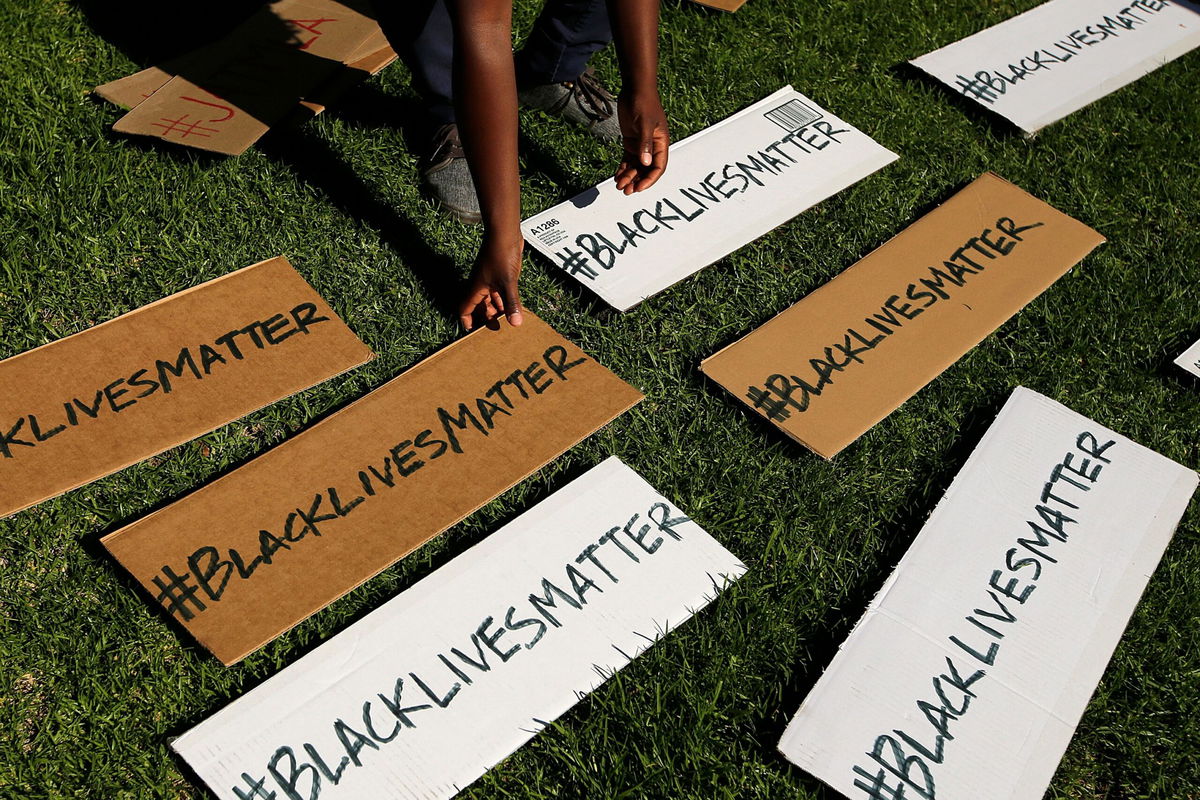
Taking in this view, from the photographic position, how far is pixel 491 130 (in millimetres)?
1596

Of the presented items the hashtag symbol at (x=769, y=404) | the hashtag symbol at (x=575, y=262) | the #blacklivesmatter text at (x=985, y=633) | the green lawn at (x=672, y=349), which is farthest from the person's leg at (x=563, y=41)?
the #blacklivesmatter text at (x=985, y=633)

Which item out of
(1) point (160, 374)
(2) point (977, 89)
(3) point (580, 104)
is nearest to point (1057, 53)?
(2) point (977, 89)

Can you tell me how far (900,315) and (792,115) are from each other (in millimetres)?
749

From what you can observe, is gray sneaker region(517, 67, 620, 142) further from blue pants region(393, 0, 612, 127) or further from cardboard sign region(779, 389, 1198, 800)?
cardboard sign region(779, 389, 1198, 800)

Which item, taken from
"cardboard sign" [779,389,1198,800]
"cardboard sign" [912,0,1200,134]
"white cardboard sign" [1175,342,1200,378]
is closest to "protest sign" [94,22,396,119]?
"cardboard sign" [912,0,1200,134]

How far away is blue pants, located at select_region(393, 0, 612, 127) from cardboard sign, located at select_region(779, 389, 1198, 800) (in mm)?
1277

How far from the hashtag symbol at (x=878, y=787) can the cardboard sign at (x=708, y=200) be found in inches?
A: 39.0

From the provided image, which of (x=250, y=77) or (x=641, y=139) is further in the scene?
(x=250, y=77)

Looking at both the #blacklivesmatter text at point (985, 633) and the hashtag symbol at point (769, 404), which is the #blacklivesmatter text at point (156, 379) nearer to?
the hashtag symbol at point (769, 404)

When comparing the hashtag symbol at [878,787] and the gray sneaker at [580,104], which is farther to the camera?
the gray sneaker at [580,104]

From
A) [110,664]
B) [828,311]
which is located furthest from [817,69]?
[110,664]

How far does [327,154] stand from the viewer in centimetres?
229

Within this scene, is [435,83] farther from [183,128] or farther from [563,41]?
[183,128]

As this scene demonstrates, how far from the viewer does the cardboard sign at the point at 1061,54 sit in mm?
2713
